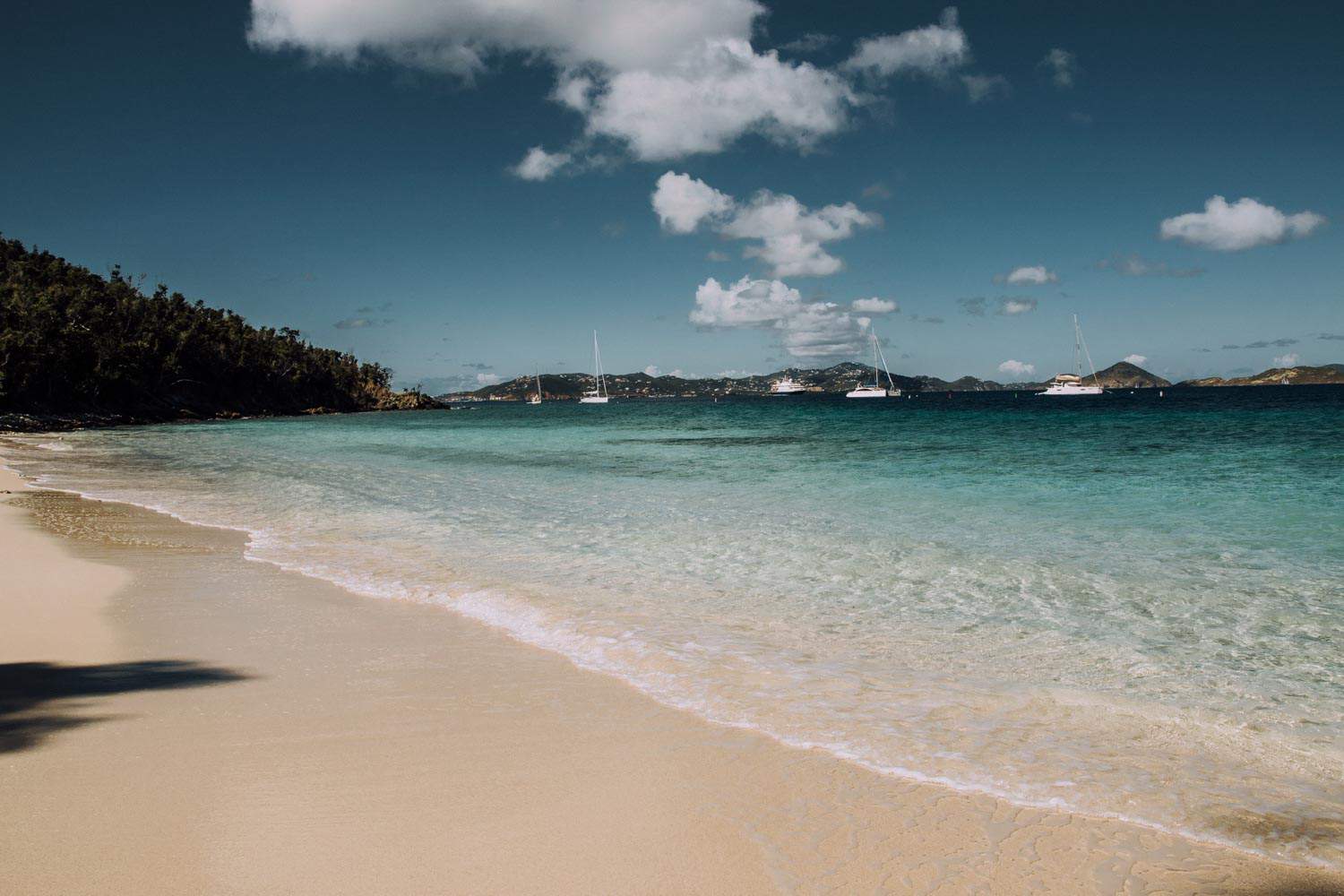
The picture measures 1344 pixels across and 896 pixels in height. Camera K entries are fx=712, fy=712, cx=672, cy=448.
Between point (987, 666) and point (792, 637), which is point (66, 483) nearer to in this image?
point (792, 637)

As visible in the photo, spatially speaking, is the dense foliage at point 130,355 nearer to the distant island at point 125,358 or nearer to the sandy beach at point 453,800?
the distant island at point 125,358

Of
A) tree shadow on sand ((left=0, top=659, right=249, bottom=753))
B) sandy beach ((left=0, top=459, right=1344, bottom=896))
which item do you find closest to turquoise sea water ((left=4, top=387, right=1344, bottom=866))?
sandy beach ((left=0, top=459, right=1344, bottom=896))

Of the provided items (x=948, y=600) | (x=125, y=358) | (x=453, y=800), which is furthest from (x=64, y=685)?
(x=125, y=358)

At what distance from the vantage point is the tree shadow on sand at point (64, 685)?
14.2 ft

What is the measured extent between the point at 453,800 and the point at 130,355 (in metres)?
96.4

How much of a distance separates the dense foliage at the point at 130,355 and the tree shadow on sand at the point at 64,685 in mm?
69477

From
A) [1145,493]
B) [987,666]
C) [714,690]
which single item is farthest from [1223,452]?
[714,690]

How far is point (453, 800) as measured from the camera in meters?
3.62

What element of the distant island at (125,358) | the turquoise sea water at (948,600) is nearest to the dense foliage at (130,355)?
the distant island at (125,358)

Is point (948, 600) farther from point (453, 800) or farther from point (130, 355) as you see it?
point (130, 355)

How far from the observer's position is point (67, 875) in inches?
115

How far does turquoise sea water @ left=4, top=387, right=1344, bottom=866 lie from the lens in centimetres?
425

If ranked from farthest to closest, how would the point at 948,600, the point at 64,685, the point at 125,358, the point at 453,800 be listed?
the point at 125,358 < the point at 948,600 < the point at 64,685 < the point at 453,800

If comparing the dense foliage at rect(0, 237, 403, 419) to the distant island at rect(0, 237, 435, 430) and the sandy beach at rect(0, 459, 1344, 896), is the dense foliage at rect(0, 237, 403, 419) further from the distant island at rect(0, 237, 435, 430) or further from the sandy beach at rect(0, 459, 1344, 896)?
the sandy beach at rect(0, 459, 1344, 896)
